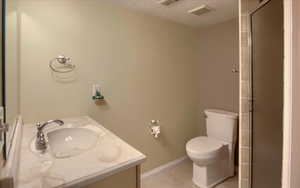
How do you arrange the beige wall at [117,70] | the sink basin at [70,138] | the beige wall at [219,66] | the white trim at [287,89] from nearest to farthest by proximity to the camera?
1. the white trim at [287,89]
2. the sink basin at [70,138]
3. the beige wall at [117,70]
4. the beige wall at [219,66]

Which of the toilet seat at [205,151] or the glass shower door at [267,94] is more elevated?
the glass shower door at [267,94]

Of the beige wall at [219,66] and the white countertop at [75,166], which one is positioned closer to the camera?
the white countertop at [75,166]

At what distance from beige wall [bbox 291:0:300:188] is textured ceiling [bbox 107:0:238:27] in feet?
3.48

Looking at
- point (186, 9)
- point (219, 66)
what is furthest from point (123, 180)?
point (219, 66)

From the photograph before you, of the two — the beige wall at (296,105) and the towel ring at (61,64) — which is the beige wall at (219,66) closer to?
the beige wall at (296,105)

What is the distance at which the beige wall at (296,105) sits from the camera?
3.18 feet

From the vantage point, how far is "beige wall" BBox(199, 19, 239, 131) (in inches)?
93.0

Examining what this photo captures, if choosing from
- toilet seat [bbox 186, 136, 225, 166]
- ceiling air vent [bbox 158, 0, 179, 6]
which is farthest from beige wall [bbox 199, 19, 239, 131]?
ceiling air vent [bbox 158, 0, 179, 6]

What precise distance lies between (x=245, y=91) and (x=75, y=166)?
1.44 meters

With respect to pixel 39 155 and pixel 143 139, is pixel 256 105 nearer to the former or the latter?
pixel 143 139

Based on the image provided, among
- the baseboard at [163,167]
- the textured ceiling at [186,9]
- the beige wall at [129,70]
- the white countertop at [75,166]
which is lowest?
the baseboard at [163,167]

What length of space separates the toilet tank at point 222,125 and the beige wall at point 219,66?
31 cm

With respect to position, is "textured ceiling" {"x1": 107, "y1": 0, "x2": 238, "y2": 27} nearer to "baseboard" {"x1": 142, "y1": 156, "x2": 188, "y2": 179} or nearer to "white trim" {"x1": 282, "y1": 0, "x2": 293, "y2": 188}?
"white trim" {"x1": 282, "y1": 0, "x2": 293, "y2": 188}

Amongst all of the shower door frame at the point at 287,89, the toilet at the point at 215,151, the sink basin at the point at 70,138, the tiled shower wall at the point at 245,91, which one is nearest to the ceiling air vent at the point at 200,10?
the tiled shower wall at the point at 245,91
